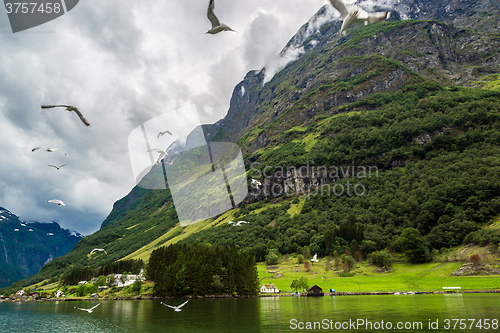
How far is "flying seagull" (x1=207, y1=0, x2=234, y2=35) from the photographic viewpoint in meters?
8.06

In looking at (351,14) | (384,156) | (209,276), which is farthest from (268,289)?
(384,156)

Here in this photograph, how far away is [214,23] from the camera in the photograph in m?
8.94

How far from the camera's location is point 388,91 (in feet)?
539

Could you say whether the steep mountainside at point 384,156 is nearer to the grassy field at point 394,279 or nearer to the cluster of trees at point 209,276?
the grassy field at point 394,279

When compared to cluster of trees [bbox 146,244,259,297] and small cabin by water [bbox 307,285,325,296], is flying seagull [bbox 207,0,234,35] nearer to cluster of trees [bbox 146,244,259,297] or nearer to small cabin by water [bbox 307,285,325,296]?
cluster of trees [bbox 146,244,259,297]

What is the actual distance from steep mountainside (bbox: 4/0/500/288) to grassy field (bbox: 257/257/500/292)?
10.3 meters

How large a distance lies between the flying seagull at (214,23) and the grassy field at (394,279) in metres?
47.2

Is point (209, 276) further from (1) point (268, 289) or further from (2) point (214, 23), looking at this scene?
(2) point (214, 23)

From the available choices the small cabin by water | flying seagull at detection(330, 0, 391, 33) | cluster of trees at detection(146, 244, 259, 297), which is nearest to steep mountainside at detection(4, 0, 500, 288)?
cluster of trees at detection(146, 244, 259, 297)

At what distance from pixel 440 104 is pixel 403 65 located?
57790mm

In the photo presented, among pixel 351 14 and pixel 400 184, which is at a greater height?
pixel 400 184

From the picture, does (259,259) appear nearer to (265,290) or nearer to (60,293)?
(265,290)

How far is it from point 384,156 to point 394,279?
78.8 m

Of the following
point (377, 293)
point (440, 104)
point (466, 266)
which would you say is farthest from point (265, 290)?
point (440, 104)
